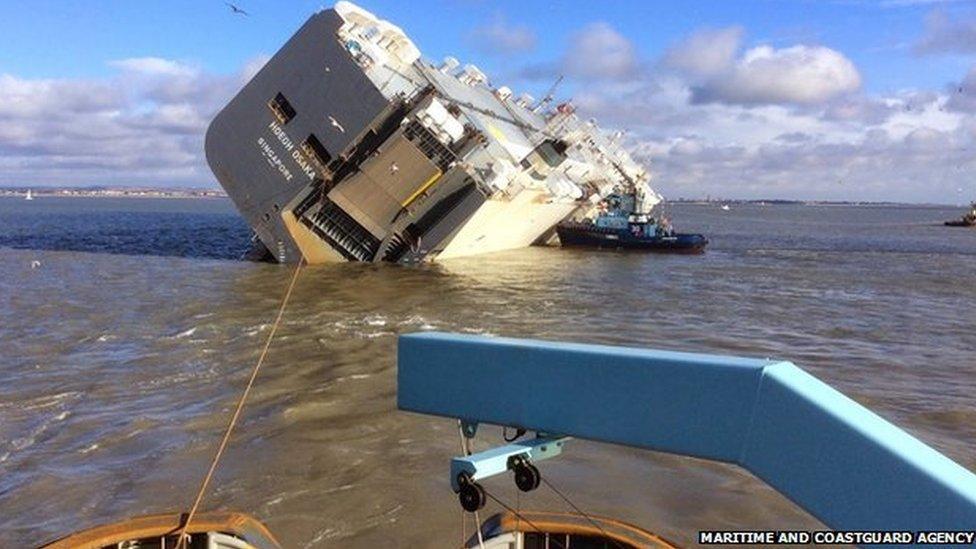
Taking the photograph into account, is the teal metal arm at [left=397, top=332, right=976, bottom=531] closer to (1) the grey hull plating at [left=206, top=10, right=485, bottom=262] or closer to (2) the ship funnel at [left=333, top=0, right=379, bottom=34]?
(1) the grey hull plating at [left=206, top=10, right=485, bottom=262]

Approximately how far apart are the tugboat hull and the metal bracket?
1534 inches

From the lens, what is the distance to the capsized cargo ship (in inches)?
987

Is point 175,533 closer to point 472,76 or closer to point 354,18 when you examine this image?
point 354,18

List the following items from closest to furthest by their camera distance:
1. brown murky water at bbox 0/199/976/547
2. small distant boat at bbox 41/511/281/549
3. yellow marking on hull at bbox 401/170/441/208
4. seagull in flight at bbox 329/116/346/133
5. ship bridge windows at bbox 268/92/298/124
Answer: small distant boat at bbox 41/511/281/549 → brown murky water at bbox 0/199/976/547 → seagull in flight at bbox 329/116/346/133 → yellow marking on hull at bbox 401/170/441/208 → ship bridge windows at bbox 268/92/298/124

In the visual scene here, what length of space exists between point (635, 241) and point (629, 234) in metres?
0.50

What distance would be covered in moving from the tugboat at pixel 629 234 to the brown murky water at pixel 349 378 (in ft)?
38.0

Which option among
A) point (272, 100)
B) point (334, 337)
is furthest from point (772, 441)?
point (272, 100)

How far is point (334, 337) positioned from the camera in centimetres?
1636

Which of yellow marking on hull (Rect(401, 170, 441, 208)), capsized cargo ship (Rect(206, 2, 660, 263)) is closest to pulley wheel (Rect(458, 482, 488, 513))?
capsized cargo ship (Rect(206, 2, 660, 263))

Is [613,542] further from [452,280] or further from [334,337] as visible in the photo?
[452,280]

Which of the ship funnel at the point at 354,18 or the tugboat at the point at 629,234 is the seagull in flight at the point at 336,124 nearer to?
the ship funnel at the point at 354,18

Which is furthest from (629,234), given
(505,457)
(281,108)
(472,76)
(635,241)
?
(505,457)

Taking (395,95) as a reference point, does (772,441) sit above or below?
below

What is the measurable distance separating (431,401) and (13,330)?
54.0 ft
